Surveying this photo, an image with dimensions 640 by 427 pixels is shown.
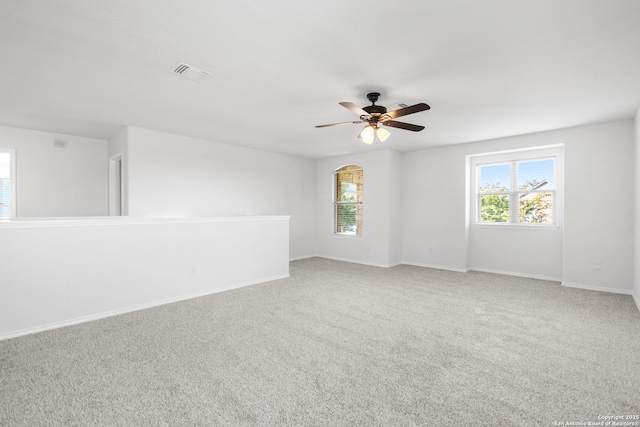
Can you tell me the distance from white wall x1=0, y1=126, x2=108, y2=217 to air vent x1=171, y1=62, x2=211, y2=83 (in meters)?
3.85

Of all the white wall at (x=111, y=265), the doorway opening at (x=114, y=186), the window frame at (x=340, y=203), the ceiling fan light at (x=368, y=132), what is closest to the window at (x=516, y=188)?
the window frame at (x=340, y=203)

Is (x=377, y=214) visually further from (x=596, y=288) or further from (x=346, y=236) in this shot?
(x=596, y=288)

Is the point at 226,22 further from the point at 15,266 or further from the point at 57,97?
the point at 15,266

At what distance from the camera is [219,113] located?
4043 millimetres

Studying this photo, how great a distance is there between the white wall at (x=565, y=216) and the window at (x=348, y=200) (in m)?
1.03

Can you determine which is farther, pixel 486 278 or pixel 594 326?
pixel 486 278

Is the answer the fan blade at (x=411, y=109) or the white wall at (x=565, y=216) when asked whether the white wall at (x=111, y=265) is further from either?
the white wall at (x=565, y=216)

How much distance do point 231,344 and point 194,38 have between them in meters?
2.46

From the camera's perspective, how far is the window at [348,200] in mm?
7020

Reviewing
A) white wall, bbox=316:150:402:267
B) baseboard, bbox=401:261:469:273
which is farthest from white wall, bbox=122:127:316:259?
baseboard, bbox=401:261:469:273

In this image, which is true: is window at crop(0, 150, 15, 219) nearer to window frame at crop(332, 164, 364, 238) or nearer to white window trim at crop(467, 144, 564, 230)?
window frame at crop(332, 164, 364, 238)

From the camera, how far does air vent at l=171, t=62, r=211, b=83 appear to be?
106 inches

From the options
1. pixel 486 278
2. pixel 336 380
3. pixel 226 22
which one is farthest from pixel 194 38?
pixel 486 278

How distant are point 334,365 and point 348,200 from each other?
5.11 m
